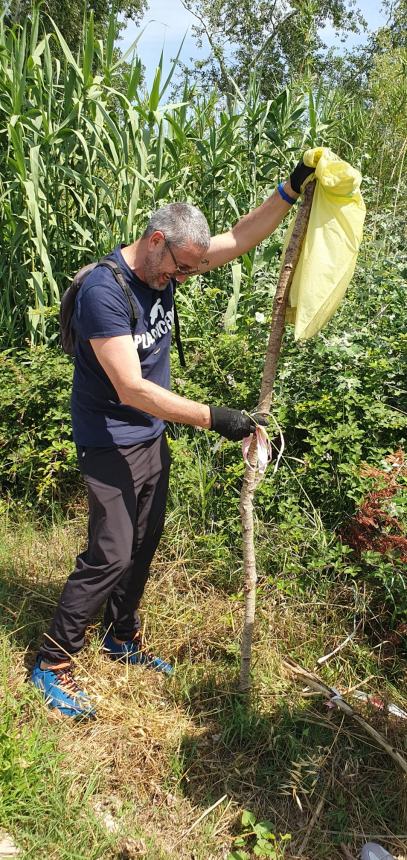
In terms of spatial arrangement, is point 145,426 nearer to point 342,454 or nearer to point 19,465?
point 342,454

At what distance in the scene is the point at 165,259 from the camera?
2170mm

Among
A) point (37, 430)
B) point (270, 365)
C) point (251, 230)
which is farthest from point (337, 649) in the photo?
point (37, 430)

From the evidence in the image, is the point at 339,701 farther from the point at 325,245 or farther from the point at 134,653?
the point at 325,245

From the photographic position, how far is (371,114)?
6078mm

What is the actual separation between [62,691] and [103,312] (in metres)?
1.48

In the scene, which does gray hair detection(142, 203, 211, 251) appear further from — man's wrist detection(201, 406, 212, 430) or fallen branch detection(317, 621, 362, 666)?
fallen branch detection(317, 621, 362, 666)

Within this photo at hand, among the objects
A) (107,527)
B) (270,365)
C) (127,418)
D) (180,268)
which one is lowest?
(107,527)

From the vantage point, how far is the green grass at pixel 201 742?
2.00m

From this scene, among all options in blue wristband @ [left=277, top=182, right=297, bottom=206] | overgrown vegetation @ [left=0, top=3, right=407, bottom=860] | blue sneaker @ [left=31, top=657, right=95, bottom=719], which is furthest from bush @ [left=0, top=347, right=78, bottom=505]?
blue wristband @ [left=277, top=182, right=297, bottom=206]

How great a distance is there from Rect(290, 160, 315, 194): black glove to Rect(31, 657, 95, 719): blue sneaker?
2.04m

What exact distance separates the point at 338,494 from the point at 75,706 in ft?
4.69

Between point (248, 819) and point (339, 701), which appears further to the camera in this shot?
point (339, 701)

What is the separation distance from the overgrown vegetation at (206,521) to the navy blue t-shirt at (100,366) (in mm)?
816

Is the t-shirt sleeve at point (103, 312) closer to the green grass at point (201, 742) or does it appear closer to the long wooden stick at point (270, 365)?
the long wooden stick at point (270, 365)
